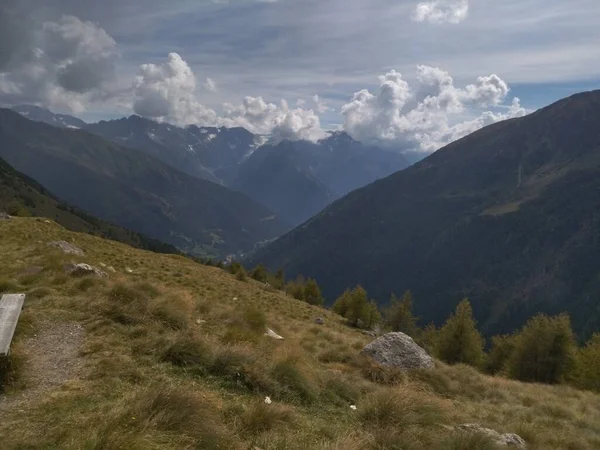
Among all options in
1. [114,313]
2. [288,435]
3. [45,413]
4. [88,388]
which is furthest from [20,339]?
[288,435]

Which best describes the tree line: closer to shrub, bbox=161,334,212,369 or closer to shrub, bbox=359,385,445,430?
shrub, bbox=359,385,445,430

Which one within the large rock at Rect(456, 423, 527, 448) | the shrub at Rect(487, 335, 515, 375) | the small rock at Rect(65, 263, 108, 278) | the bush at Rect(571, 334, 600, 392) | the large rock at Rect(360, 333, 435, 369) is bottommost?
the shrub at Rect(487, 335, 515, 375)

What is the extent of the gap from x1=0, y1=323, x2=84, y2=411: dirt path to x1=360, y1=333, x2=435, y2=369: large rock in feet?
38.9

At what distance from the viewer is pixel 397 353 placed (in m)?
18.4

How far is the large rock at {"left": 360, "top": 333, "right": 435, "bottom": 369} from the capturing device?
17750 millimetres

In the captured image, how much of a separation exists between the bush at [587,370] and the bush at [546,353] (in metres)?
0.99

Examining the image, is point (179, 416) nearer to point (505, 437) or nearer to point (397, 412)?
point (397, 412)

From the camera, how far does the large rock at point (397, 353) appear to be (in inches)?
699

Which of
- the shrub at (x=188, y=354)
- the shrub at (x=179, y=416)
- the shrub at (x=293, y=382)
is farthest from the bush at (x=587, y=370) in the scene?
the shrub at (x=179, y=416)

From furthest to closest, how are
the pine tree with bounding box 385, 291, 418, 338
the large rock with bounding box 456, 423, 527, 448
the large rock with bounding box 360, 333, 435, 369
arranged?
the pine tree with bounding box 385, 291, 418, 338 < the large rock with bounding box 360, 333, 435, 369 < the large rock with bounding box 456, 423, 527, 448

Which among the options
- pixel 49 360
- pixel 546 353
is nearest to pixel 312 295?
pixel 546 353

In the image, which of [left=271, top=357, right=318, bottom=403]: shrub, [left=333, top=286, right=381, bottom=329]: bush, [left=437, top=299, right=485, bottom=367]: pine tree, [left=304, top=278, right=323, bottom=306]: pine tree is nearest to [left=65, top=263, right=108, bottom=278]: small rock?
[left=271, top=357, right=318, bottom=403]: shrub

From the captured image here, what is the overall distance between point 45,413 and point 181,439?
2641 millimetres

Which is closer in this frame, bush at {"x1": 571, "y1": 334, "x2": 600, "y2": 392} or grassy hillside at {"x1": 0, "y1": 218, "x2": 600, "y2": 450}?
grassy hillside at {"x1": 0, "y1": 218, "x2": 600, "y2": 450}
